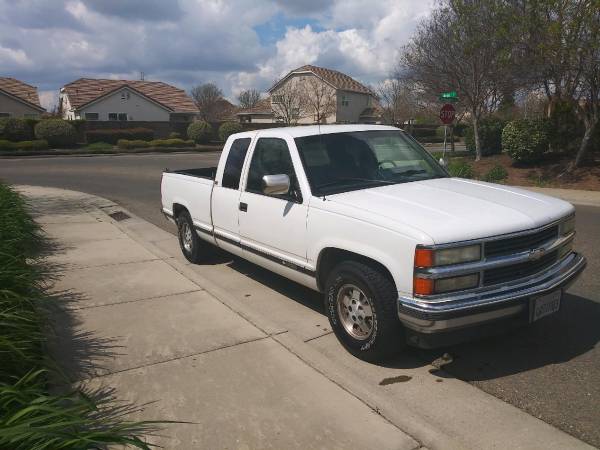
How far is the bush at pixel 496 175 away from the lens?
17.2 m

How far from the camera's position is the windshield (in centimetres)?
467

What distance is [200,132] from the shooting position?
43.6 m

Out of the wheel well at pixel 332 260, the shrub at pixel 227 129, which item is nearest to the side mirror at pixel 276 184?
the wheel well at pixel 332 260

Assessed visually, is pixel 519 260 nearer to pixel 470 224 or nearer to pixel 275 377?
pixel 470 224

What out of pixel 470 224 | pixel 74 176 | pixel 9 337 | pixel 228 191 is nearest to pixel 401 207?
pixel 470 224

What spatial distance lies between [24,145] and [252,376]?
112 ft

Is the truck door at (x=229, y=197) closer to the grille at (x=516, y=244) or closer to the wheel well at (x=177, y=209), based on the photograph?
the wheel well at (x=177, y=209)

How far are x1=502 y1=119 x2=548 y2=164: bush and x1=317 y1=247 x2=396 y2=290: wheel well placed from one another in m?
15.0

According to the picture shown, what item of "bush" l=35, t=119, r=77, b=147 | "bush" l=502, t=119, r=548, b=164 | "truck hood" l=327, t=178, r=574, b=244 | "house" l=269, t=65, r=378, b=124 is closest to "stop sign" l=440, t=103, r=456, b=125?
"bush" l=502, t=119, r=548, b=164

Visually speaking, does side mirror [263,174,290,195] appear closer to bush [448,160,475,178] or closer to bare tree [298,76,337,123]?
bush [448,160,475,178]

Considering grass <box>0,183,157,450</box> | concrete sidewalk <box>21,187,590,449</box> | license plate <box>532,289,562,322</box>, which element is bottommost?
concrete sidewalk <box>21,187,590,449</box>

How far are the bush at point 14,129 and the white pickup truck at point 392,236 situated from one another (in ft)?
114

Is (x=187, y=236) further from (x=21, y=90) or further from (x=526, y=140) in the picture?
(x=21, y=90)

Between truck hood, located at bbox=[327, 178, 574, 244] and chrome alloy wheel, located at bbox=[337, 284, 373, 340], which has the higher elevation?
truck hood, located at bbox=[327, 178, 574, 244]
